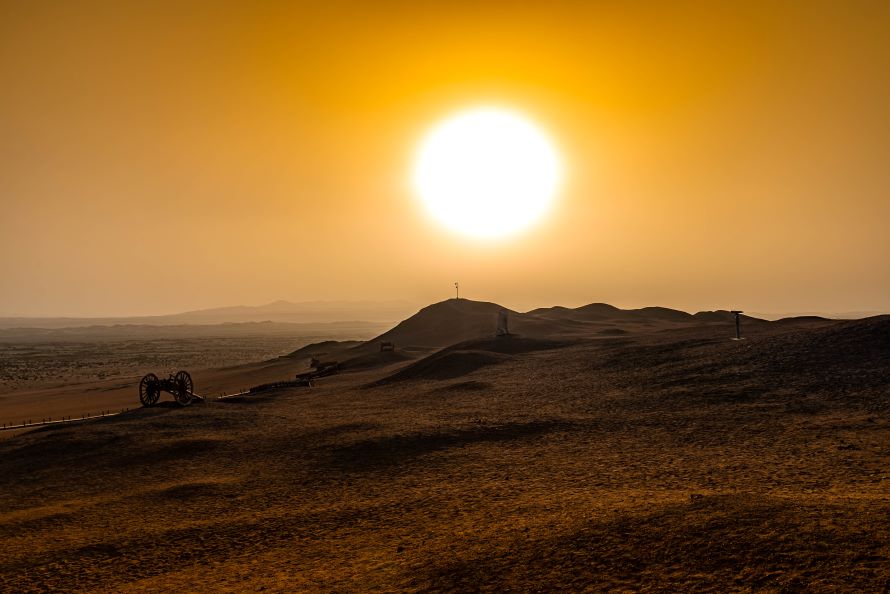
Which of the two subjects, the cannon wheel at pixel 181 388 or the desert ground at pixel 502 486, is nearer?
the desert ground at pixel 502 486

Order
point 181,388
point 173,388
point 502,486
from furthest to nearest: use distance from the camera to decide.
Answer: point 173,388
point 181,388
point 502,486

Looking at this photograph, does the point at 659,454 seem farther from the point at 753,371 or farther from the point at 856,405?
the point at 753,371

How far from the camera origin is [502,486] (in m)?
15.1

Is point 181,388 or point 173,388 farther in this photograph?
point 173,388

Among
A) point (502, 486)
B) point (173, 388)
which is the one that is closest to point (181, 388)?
point (173, 388)

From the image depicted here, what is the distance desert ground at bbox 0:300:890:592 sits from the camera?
32.0 ft

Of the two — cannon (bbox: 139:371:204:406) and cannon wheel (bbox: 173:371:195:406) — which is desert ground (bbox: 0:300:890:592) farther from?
cannon (bbox: 139:371:204:406)

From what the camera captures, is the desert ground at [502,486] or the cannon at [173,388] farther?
the cannon at [173,388]

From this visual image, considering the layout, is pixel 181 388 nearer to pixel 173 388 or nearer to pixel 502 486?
pixel 173 388

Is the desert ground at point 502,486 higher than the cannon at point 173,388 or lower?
lower

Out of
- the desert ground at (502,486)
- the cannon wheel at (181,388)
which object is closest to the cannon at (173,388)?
the cannon wheel at (181,388)

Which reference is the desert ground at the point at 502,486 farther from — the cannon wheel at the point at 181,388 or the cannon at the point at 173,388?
the cannon at the point at 173,388

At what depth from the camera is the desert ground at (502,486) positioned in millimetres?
9758

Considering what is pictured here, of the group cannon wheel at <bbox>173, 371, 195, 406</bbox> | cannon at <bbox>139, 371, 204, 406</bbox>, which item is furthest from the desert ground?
cannon at <bbox>139, 371, 204, 406</bbox>
